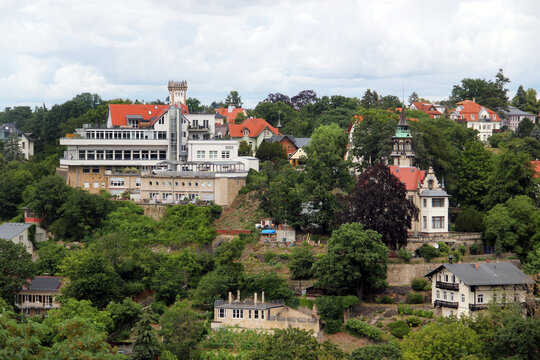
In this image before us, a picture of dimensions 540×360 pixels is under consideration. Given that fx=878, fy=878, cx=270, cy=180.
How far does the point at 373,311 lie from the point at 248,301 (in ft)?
28.6

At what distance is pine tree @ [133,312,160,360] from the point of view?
53125 millimetres

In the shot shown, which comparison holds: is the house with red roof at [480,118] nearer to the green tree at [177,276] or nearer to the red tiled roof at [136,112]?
the red tiled roof at [136,112]

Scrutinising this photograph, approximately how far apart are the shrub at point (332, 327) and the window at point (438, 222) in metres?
14.9

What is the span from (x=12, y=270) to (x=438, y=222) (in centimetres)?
3278

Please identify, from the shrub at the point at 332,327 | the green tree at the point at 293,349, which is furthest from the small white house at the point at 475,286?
the green tree at the point at 293,349

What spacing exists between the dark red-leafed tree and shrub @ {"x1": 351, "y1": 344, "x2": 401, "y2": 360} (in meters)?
14.0

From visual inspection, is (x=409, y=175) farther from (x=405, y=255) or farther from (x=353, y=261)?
(x=353, y=261)

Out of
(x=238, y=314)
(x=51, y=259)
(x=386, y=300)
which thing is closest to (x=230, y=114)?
(x=51, y=259)

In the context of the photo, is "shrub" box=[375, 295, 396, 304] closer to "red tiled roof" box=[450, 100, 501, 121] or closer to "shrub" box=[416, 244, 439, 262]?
"shrub" box=[416, 244, 439, 262]

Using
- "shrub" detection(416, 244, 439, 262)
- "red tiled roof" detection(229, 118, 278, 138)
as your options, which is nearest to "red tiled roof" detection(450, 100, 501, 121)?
"red tiled roof" detection(229, 118, 278, 138)

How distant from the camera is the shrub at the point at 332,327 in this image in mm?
58562

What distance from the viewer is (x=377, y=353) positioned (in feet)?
167

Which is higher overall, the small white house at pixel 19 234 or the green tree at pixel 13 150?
the green tree at pixel 13 150

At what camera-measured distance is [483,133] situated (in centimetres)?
11606
